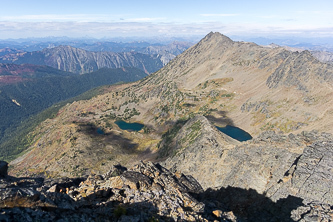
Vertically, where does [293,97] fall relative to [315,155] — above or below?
below

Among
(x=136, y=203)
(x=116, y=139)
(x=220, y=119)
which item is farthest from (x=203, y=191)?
(x=220, y=119)

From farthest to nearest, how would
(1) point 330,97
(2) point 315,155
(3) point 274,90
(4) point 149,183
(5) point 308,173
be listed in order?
(3) point 274,90, (1) point 330,97, (2) point 315,155, (5) point 308,173, (4) point 149,183

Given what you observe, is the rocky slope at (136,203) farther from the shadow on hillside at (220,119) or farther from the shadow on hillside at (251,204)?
the shadow on hillside at (220,119)

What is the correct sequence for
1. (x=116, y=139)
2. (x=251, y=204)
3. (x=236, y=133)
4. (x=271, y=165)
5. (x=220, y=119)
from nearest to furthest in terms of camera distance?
(x=251, y=204)
(x=271, y=165)
(x=236, y=133)
(x=116, y=139)
(x=220, y=119)

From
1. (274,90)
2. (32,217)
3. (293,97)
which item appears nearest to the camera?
(32,217)

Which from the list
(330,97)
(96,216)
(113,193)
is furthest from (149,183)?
(330,97)

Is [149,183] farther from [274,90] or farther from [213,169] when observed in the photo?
[274,90]

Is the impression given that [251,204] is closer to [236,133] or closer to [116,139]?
[236,133]
